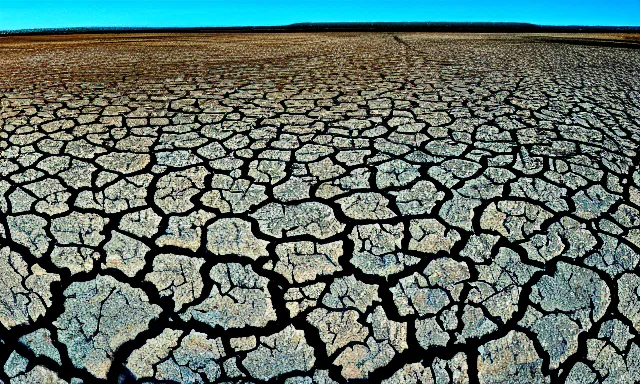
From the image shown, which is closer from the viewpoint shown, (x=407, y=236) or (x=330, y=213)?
(x=407, y=236)

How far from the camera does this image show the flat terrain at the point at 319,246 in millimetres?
1574

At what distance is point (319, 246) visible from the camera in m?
2.05

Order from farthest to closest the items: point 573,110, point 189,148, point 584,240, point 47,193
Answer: point 573,110
point 189,148
point 47,193
point 584,240

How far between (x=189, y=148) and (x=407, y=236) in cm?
174

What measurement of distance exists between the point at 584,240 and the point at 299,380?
5.08ft

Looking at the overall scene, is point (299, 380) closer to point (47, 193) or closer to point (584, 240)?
point (584, 240)

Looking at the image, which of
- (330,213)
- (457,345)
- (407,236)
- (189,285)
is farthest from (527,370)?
(189,285)

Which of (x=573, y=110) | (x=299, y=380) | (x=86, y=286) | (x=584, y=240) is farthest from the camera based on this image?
(x=573, y=110)

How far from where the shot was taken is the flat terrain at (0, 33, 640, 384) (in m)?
1.57

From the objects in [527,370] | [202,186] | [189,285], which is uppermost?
[202,186]

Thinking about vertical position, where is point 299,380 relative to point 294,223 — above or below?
below

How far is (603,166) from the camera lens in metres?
2.75

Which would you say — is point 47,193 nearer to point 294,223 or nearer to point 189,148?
point 189,148

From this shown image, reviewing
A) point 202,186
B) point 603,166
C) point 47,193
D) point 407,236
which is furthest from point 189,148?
point 603,166
